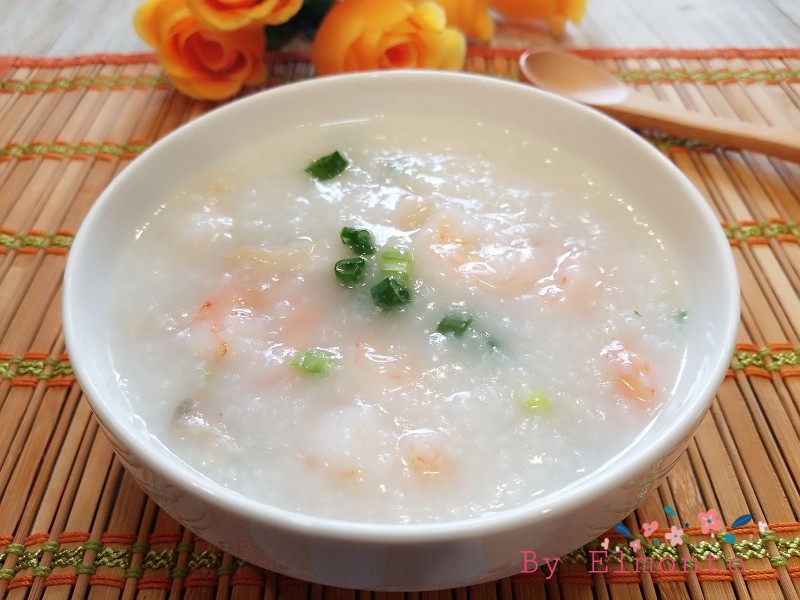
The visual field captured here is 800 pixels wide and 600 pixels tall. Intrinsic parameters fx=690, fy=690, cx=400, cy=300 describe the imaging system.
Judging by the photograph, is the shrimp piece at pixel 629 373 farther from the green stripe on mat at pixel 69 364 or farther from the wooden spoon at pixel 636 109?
the wooden spoon at pixel 636 109

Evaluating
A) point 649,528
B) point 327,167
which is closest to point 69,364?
point 327,167

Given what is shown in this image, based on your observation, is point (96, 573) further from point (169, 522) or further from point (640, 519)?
point (640, 519)

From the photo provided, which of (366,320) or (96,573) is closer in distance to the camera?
(96,573)

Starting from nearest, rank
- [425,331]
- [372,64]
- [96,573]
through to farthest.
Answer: [96,573] < [425,331] < [372,64]

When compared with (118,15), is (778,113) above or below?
above

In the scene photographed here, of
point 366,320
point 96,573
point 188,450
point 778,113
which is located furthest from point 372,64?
point 96,573

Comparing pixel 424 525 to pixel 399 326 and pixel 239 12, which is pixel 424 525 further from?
pixel 239 12
